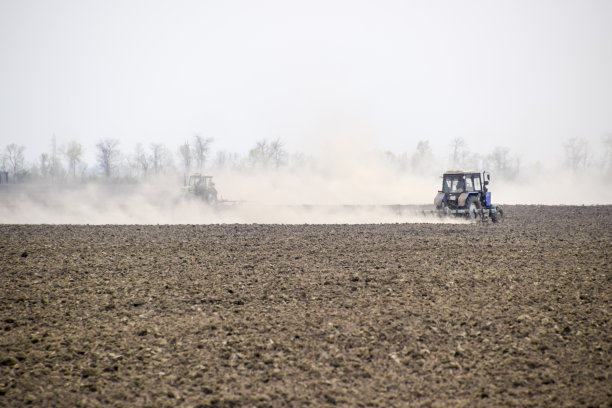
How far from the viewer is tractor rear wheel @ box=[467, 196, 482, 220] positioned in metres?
21.6

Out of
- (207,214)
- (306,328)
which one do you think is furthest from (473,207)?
(306,328)

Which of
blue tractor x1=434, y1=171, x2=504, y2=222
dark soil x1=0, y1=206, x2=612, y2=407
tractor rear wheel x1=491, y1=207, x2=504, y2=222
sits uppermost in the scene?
blue tractor x1=434, y1=171, x2=504, y2=222

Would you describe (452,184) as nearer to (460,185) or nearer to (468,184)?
(460,185)

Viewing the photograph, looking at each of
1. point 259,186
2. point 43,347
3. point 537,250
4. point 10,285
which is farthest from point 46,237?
point 259,186

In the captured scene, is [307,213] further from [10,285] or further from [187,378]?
[187,378]

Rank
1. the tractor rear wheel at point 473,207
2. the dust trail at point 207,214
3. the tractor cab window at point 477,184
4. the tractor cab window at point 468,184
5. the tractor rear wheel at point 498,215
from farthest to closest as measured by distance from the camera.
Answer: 1. the dust trail at point 207,214
2. the tractor rear wheel at point 498,215
3. the tractor cab window at point 477,184
4. the tractor cab window at point 468,184
5. the tractor rear wheel at point 473,207

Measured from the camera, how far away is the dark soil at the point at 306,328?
17.2 ft

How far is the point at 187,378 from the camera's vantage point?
555cm

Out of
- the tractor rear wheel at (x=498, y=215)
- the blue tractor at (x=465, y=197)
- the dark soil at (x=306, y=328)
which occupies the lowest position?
the dark soil at (x=306, y=328)

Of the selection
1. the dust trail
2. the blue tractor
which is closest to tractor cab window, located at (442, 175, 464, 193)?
the blue tractor

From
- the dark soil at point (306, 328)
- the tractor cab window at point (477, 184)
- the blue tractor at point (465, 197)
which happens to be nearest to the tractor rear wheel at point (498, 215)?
the blue tractor at point (465, 197)

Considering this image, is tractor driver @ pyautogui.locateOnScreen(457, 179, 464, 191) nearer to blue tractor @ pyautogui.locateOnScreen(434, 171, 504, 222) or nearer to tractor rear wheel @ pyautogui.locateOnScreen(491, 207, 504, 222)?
blue tractor @ pyautogui.locateOnScreen(434, 171, 504, 222)

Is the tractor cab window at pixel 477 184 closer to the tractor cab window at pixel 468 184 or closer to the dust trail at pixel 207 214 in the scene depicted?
the tractor cab window at pixel 468 184

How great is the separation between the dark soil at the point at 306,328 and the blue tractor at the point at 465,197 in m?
8.47
